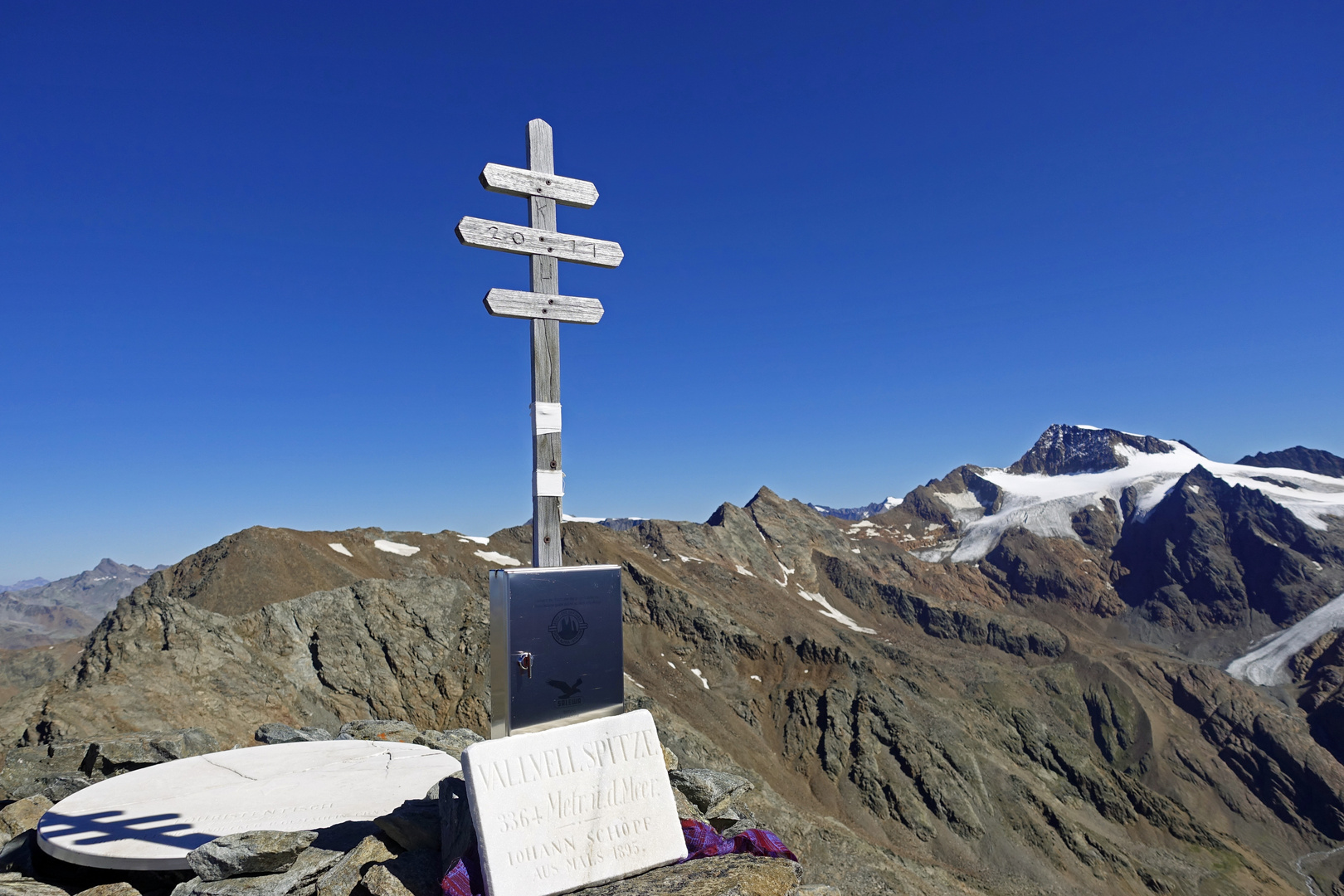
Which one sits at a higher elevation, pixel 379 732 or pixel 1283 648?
pixel 379 732

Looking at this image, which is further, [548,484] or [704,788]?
[704,788]

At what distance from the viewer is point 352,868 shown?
19.8ft

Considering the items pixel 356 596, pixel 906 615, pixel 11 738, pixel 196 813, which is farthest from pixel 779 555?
pixel 196 813

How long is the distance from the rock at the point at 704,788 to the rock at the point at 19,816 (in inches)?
295

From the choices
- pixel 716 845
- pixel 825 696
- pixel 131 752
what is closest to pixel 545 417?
pixel 716 845

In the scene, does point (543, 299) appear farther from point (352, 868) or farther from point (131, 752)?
point (131, 752)

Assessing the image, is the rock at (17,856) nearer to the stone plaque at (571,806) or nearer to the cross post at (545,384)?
the stone plaque at (571,806)

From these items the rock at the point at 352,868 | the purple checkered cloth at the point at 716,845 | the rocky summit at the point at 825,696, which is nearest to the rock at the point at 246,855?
A: the rocky summit at the point at 825,696

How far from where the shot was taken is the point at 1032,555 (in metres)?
200

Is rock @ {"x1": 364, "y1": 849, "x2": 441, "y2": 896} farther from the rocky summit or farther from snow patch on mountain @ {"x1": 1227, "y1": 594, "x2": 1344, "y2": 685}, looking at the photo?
snow patch on mountain @ {"x1": 1227, "y1": 594, "x2": 1344, "y2": 685}

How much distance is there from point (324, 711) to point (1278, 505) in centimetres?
23007

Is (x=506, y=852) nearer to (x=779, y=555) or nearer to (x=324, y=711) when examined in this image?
(x=324, y=711)

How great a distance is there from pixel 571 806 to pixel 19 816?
7634 mm

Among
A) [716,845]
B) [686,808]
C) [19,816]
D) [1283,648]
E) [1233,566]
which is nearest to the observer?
[716,845]
